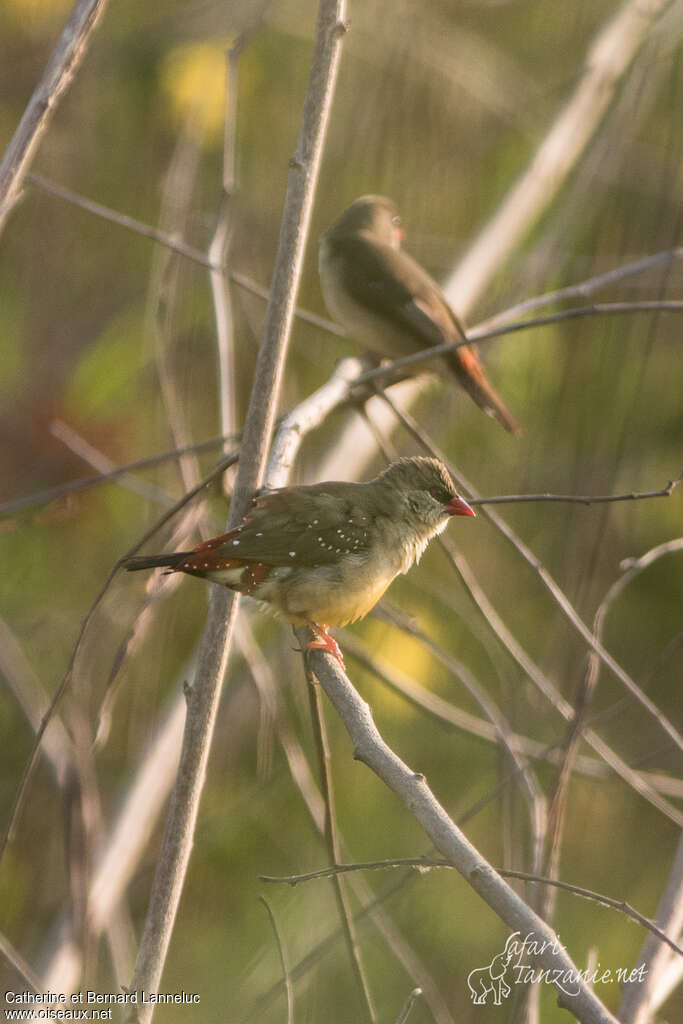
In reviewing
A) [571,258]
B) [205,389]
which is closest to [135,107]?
[205,389]

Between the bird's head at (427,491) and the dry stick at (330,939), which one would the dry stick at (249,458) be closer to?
the dry stick at (330,939)

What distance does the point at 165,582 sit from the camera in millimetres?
2562

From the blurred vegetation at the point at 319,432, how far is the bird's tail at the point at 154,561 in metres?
Result: 1.32

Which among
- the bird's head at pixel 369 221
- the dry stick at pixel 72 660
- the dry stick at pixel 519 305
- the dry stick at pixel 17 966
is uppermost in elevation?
the bird's head at pixel 369 221

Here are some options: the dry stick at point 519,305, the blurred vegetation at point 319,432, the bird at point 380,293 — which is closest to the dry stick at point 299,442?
the dry stick at point 519,305

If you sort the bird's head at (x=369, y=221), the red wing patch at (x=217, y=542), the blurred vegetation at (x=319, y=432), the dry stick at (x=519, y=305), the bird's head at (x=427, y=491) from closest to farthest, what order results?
the dry stick at (x=519, y=305) → the red wing patch at (x=217, y=542) → the bird's head at (x=427, y=491) → the blurred vegetation at (x=319, y=432) → the bird's head at (x=369, y=221)

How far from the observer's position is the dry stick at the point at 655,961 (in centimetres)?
187

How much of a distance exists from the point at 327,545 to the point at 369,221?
2088mm

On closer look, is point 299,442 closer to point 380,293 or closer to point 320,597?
point 320,597

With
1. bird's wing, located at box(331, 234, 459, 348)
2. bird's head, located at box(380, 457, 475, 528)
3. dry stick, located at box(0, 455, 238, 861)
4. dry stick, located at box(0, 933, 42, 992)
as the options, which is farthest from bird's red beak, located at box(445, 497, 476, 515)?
dry stick, located at box(0, 933, 42, 992)

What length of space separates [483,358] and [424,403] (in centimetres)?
49

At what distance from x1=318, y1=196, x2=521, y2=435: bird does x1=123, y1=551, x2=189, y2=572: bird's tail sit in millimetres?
1655

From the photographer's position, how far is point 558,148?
12.7ft

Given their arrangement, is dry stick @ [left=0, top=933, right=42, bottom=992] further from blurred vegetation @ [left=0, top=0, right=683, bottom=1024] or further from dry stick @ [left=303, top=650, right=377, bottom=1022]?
blurred vegetation @ [left=0, top=0, right=683, bottom=1024]
